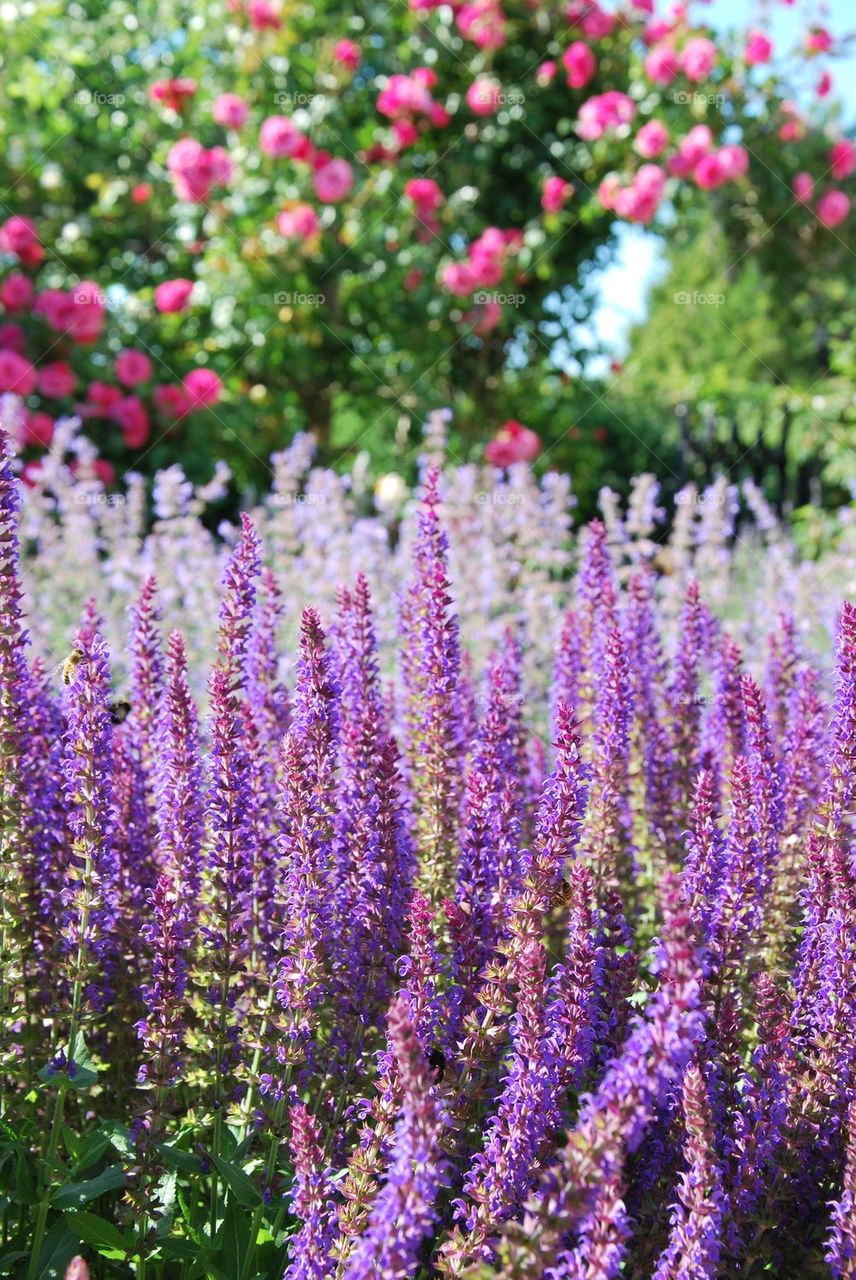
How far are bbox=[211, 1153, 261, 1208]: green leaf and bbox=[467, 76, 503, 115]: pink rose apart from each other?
953cm

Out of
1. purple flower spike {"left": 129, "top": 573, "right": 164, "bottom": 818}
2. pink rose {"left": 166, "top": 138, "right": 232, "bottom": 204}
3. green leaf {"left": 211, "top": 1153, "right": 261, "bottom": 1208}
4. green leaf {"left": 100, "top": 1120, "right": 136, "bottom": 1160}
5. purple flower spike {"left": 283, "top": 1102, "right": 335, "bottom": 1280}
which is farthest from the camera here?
pink rose {"left": 166, "top": 138, "right": 232, "bottom": 204}

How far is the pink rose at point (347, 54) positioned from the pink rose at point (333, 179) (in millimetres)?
751

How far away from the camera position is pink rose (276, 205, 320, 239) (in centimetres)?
958

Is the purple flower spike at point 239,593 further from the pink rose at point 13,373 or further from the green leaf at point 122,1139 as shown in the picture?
the pink rose at point 13,373

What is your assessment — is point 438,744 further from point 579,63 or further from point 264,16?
point 579,63

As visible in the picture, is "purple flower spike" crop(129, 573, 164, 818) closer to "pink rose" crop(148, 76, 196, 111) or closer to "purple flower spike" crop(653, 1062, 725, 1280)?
"purple flower spike" crop(653, 1062, 725, 1280)

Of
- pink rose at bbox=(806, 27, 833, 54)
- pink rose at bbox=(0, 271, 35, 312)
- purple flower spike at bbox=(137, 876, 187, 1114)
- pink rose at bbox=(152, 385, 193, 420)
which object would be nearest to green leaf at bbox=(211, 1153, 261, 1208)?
purple flower spike at bbox=(137, 876, 187, 1114)

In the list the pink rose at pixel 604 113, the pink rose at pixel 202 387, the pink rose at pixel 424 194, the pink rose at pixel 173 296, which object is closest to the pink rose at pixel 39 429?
the pink rose at pixel 202 387

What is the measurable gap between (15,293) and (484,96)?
12.8 ft

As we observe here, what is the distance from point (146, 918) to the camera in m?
2.83

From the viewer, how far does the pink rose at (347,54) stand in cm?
968

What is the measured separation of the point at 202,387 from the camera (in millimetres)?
9695

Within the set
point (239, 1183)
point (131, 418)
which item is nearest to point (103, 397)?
point (131, 418)

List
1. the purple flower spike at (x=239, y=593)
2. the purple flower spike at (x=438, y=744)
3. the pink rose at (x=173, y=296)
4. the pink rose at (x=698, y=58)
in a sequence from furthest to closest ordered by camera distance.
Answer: the pink rose at (x=698, y=58) → the pink rose at (x=173, y=296) → the purple flower spike at (x=438, y=744) → the purple flower spike at (x=239, y=593)
